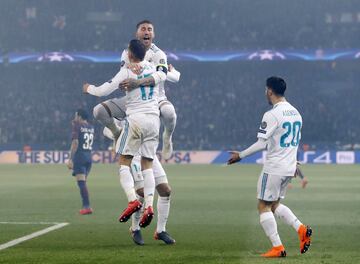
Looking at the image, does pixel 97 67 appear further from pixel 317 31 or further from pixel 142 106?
pixel 142 106

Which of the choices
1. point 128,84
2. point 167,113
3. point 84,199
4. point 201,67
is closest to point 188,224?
point 167,113

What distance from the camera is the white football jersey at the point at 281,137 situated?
935 centimetres

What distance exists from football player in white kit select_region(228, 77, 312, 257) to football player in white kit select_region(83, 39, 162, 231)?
154 cm

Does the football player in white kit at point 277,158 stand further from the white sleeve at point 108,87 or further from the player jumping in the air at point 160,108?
the white sleeve at point 108,87

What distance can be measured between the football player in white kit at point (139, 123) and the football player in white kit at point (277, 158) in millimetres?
1544

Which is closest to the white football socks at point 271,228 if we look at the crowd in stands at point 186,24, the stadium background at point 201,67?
the stadium background at point 201,67

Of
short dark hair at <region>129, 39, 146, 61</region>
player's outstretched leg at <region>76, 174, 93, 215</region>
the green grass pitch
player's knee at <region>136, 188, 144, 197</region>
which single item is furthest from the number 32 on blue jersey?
player's outstretched leg at <region>76, 174, 93, 215</region>

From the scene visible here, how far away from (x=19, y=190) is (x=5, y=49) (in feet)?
89.7

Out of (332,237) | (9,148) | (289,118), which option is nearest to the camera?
(289,118)

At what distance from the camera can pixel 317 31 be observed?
164 feet

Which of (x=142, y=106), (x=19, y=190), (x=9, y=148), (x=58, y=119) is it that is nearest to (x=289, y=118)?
(x=142, y=106)

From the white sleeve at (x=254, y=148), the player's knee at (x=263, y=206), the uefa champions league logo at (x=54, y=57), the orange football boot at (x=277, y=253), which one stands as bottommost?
the orange football boot at (x=277, y=253)

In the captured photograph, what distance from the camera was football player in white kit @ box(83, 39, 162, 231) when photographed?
1017cm

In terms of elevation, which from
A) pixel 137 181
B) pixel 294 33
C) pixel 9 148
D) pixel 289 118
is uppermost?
pixel 294 33
